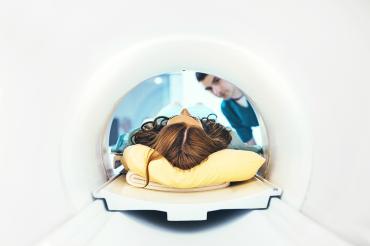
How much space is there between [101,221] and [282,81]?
0.63 metres

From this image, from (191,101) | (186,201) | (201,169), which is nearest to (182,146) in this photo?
(201,169)

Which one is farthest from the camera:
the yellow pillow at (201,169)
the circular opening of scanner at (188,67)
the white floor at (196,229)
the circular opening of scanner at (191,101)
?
the circular opening of scanner at (191,101)

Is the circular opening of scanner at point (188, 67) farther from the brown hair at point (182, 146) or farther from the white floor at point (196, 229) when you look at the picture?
the brown hair at point (182, 146)

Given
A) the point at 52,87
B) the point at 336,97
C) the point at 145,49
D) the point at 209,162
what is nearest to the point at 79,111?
the point at 52,87

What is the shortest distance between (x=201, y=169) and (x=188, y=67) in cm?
35

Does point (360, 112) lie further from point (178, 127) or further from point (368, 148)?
point (178, 127)

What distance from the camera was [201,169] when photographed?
129cm

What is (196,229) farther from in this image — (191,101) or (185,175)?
(191,101)

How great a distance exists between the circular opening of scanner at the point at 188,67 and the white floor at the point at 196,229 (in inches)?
3.1

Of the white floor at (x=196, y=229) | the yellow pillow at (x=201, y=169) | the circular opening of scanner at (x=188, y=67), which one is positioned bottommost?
the white floor at (x=196, y=229)

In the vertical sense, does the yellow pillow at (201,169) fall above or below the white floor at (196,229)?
above

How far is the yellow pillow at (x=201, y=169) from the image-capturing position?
4.18 feet

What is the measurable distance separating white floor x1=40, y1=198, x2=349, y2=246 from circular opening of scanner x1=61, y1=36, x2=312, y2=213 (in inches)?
3.1

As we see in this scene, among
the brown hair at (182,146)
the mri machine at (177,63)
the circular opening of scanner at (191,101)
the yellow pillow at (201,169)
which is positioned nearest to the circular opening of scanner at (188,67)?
the mri machine at (177,63)
